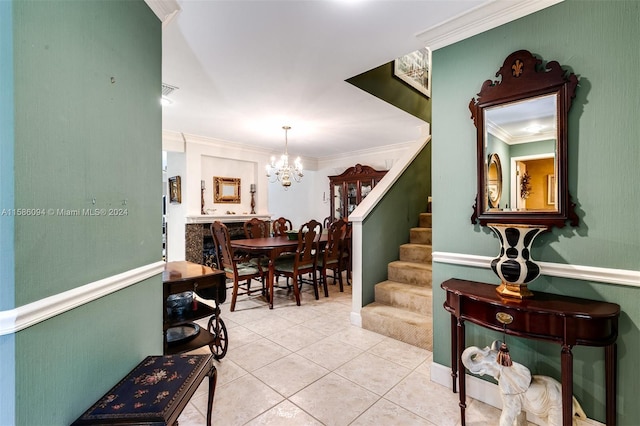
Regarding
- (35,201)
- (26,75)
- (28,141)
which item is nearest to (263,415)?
(35,201)

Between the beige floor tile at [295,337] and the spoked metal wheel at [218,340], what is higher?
the spoked metal wheel at [218,340]

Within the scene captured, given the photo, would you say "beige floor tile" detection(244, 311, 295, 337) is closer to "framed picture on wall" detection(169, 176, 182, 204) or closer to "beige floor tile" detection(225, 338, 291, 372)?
"beige floor tile" detection(225, 338, 291, 372)

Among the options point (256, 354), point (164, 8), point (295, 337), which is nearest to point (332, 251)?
point (295, 337)

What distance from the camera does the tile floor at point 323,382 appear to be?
5.46 ft

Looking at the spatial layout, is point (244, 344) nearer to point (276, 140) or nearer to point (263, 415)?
point (263, 415)

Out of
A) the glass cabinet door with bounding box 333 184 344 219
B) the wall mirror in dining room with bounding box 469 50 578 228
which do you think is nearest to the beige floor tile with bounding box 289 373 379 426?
the wall mirror in dining room with bounding box 469 50 578 228

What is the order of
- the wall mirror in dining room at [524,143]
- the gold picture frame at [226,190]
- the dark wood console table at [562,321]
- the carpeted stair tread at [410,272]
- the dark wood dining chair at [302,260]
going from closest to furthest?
the dark wood console table at [562,321]
the wall mirror in dining room at [524,143]
the carpeted stair tread at [410,272]
the dark wood dining chair at [302,260]
the gold picture frame at [226,190]

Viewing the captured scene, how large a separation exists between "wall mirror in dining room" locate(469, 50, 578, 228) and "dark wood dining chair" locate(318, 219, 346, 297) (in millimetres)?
2251

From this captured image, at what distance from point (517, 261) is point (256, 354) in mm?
2031

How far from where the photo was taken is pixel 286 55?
2.34 metres

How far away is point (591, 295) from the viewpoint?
1.47 metres

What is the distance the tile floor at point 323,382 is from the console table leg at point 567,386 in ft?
1.50

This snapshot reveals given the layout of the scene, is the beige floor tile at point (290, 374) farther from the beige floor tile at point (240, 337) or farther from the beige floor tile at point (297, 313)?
the beige floor tile at point (297, 313)

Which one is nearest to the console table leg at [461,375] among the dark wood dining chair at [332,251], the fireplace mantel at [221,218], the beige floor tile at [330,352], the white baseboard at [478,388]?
the white baseboard at [478,388]
